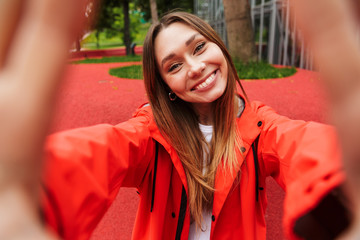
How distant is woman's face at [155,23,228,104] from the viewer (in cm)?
138

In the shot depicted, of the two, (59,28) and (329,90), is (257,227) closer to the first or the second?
(329,90)

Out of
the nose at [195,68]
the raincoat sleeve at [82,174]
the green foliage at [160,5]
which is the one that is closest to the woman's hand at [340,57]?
the raincoat sleeve at [82,174]

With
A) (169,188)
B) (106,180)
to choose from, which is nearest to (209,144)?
(169,188)

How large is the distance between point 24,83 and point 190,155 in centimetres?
115

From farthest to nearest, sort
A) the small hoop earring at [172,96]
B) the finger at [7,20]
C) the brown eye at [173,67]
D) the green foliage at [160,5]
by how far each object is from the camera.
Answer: the green foliage at [160,5] < the small hoop earring at [172,96] < the brown eye at [173,67] < the finger at [7,20]

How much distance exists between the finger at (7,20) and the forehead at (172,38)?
1116mm

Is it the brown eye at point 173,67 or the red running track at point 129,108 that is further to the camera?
the red running track at point 129,108

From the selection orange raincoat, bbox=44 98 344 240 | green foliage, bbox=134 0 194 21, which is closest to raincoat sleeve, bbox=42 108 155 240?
orange raincoat, bbox=44 98 344 240

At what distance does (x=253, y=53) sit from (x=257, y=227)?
260 inches

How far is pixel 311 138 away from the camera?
720mm

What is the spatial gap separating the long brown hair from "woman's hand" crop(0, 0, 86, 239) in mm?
1072

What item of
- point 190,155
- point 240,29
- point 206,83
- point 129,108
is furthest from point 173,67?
point 240,29

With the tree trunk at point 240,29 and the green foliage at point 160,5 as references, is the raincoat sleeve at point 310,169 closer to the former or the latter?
the tree trunk at point 240,29

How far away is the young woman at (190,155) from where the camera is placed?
62 centimetres
